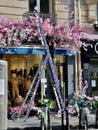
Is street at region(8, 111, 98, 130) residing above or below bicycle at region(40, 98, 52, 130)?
below

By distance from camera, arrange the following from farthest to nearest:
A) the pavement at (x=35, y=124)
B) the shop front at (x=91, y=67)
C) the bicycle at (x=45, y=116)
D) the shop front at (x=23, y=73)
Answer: the shop front at (x=91, y=67) < the shop front at (x=23, y=73) < the pavement at (x=35, y=124) < the bicycle at (x=45, y=116)

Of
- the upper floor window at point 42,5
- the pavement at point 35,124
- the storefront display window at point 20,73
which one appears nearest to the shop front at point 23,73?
the storefront display window at point 20,73

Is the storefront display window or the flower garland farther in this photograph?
the storefront display window

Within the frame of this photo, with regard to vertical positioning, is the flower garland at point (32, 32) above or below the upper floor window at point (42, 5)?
below

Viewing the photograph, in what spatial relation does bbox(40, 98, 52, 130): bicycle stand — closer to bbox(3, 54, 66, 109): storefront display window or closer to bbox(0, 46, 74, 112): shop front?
bbox(0, 46, 74, 112): shop front

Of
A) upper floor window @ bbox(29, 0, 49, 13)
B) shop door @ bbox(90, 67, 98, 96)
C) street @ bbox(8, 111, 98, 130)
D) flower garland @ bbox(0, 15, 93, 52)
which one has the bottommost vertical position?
street @ bbox(8, 111, 98, 130)

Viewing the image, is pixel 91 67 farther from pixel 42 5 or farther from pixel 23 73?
pixel 42 5

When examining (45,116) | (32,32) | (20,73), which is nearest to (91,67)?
(20,73)

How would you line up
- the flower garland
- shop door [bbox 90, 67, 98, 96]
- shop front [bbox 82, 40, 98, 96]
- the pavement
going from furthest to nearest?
shop door [bbox 90, 67, 98, 96] → shop front [bbox 82, 40, 98, 96] → the flower garland → the pavement

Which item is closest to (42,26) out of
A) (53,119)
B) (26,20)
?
(26,20)

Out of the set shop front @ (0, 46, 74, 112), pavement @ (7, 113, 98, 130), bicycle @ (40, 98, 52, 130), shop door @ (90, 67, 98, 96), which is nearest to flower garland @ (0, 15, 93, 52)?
shop front @ (0, 46, 74, 112)

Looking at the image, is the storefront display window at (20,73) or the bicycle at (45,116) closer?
the bicycle at (45,116)

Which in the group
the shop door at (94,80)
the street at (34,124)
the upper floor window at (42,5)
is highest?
the upper floor window at (42,5)

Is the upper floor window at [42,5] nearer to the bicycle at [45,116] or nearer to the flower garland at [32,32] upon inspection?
the flower garland at [32,32]
